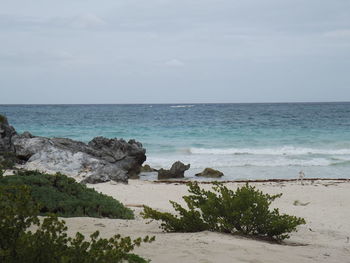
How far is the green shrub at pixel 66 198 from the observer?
26.6ft

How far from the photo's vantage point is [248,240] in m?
6.70

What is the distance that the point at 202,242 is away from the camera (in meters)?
6.14

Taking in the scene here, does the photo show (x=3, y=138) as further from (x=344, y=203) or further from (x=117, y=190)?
(x=344, y=203)

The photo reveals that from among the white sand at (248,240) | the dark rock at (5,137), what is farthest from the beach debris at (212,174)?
the dark rock at (5,137)

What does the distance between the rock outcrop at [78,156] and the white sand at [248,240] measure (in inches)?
144

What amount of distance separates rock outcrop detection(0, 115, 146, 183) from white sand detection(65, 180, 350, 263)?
3.65 metres

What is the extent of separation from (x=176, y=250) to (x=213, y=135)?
32985 mm

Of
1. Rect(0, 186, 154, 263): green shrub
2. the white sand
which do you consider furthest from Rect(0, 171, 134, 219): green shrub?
Rect(0, 186, 154, 263): green shrub

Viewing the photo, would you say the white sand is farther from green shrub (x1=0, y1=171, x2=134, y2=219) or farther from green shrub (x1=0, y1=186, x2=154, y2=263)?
green shrub (x1=0, y1=186, x2=154, y2=263)

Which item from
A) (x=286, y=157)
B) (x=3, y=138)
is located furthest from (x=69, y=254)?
(x=286, y=157)

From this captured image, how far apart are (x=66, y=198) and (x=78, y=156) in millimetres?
10152

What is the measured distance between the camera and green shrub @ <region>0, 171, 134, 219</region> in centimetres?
812

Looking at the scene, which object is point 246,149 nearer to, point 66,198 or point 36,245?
point 66,198

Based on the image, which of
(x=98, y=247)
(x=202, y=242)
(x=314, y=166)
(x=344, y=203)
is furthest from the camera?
(x=314, y=166)
